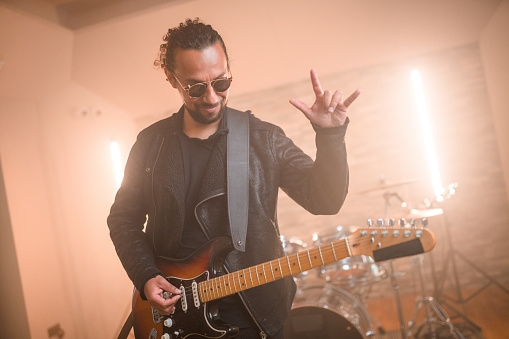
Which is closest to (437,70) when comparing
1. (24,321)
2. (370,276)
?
(370,276)

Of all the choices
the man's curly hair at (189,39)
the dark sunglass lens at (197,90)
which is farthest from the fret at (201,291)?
the man's curly hair at (189,39)

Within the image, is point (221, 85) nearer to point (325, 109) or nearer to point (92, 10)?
point (325, 109)

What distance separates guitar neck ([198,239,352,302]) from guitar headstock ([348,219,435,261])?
48 millimetres

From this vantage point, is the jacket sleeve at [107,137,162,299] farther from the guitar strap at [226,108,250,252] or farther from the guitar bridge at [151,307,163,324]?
the guitar strap at [226,108,250,252]

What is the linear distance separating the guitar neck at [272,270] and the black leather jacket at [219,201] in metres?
0.06

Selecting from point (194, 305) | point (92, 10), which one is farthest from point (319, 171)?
point (92, 10)

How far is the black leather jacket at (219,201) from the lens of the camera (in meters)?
1.55

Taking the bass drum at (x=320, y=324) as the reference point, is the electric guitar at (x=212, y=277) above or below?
above

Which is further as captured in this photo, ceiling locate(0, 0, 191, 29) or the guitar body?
ceiling locate(0, 0, 191, 29)

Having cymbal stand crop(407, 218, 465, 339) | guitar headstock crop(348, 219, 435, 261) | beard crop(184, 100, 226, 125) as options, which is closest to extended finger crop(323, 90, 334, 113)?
guitar headstock crop(348, 219, 435, 261)

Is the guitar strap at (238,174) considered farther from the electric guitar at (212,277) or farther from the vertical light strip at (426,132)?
the vertical light strip at (426,132)

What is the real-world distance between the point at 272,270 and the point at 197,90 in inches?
30.7

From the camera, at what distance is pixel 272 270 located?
145cm

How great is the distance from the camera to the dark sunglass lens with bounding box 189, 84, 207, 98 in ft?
5.33
